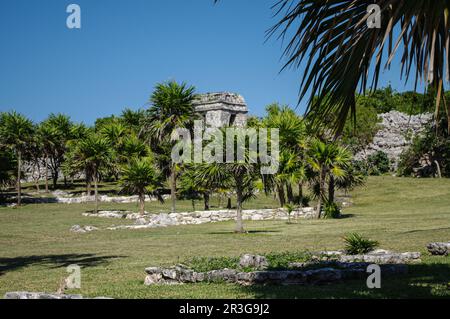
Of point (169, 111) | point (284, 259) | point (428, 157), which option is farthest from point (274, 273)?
point (428, 157)

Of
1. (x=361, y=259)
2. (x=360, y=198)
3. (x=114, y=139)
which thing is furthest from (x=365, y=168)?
(x=361, y=259)

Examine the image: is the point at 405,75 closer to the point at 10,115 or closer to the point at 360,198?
the point at 360,198

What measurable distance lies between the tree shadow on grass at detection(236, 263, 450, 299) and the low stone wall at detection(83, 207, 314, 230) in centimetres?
1823

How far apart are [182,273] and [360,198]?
32.6 meters

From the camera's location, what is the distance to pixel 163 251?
52.1 ft

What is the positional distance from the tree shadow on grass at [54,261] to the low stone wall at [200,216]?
35.6 ft

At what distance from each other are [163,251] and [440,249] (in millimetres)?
7680

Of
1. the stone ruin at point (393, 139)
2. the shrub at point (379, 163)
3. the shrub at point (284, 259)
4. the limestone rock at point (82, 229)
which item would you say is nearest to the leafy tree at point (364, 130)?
the stone ruin at point (393, 139)

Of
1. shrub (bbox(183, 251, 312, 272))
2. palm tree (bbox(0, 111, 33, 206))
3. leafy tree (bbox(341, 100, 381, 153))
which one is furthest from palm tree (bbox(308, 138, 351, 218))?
leafy tree (bbox(341, 100, 381, 153))

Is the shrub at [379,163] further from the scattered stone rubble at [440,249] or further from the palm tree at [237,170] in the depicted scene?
the scattered stone rubble at [440,249]

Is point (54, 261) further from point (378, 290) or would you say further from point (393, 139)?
point (393, 139)

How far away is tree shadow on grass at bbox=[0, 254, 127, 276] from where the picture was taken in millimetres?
13477

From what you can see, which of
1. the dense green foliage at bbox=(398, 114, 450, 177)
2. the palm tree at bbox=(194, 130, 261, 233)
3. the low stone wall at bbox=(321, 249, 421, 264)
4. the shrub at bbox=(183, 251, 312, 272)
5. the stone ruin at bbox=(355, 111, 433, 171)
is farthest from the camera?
the stone ruin at bbox=(355, 111, 433, 171)

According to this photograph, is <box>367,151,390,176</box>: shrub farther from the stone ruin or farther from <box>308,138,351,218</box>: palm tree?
<box>308,138,351,218</box>: palm tree
